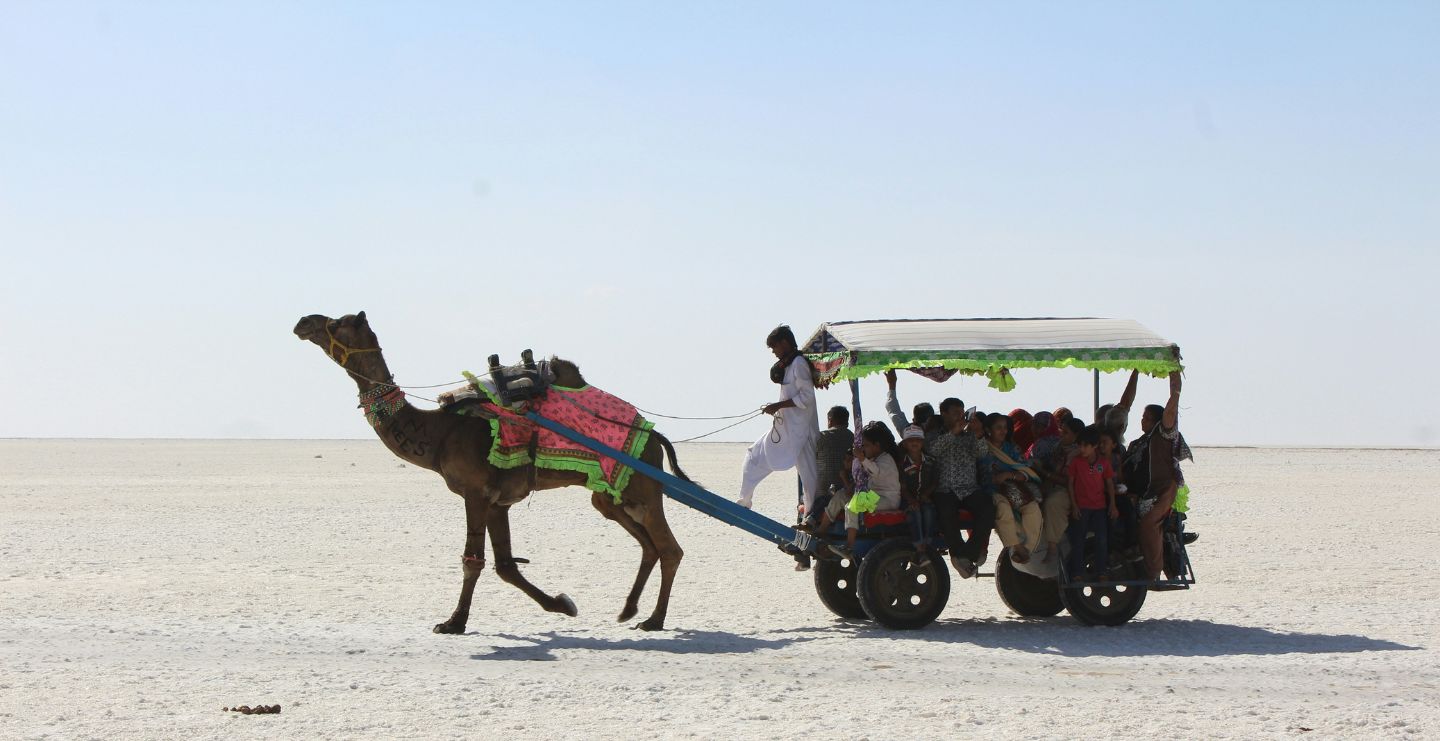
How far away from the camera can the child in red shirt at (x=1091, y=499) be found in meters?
13.2

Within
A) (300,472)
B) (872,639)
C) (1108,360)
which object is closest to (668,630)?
(872,639)

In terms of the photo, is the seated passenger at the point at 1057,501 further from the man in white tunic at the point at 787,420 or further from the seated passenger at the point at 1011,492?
→ the man in white tunic at the point at 787,420

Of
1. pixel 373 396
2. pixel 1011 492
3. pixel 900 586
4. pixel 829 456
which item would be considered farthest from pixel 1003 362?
pixel 373 396

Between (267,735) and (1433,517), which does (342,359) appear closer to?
(267,735)

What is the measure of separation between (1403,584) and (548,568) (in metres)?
9.78

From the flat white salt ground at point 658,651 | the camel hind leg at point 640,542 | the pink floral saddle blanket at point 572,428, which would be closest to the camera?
the flat white salt ground at point 658,651

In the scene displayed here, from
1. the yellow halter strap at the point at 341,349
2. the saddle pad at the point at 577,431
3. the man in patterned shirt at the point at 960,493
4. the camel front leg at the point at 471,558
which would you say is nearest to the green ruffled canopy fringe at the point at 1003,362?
the man in patterned shirt at the point at 960,493

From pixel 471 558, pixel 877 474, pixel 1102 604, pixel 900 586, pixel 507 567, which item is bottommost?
pixel 1102 604

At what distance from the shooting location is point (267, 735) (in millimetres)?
8922

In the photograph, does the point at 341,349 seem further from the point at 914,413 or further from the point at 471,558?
the point at 914,413

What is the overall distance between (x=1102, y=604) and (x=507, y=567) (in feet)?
16.6

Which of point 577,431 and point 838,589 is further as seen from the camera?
point 838,589

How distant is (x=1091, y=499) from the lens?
13234mm

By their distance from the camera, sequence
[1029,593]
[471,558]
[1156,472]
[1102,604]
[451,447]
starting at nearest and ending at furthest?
[471,558] < [451,447] < [1156,472] < [1102,604] < [1029,593]
